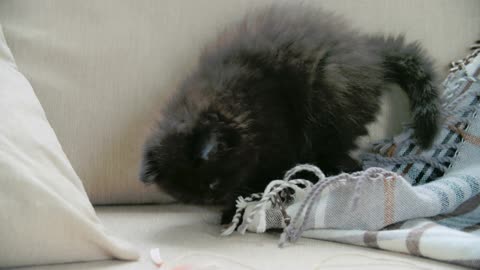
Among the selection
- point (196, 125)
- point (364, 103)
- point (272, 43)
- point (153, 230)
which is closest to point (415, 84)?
point (364, 103)

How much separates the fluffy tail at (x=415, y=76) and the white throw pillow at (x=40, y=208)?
67 centimetres

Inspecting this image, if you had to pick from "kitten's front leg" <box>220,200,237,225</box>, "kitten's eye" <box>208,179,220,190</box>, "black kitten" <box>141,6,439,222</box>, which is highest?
"black kitten" <box>141,6,439,222</box>

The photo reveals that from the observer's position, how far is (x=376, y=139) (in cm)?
121

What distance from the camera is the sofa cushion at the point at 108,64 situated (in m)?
1.08

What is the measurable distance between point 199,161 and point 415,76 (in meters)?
0.53

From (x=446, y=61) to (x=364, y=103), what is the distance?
0.32 metres

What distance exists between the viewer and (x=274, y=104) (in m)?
1.05

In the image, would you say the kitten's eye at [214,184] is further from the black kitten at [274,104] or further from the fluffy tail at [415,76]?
the fluffy tail at [415,76]

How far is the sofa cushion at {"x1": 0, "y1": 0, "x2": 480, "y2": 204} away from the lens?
1079 millimetres

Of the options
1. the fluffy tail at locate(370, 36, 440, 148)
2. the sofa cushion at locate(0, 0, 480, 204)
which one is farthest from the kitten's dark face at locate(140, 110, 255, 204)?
the fluffy tail at locate(370, 36, 440, 148)

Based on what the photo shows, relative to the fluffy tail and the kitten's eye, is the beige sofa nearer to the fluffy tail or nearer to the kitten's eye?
the kitten's eye

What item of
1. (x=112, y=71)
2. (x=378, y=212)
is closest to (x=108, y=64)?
(x=112, y=71)

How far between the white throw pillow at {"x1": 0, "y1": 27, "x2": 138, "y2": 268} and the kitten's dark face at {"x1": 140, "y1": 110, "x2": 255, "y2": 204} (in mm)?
184

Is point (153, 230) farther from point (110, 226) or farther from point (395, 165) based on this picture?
point (395, 165)
